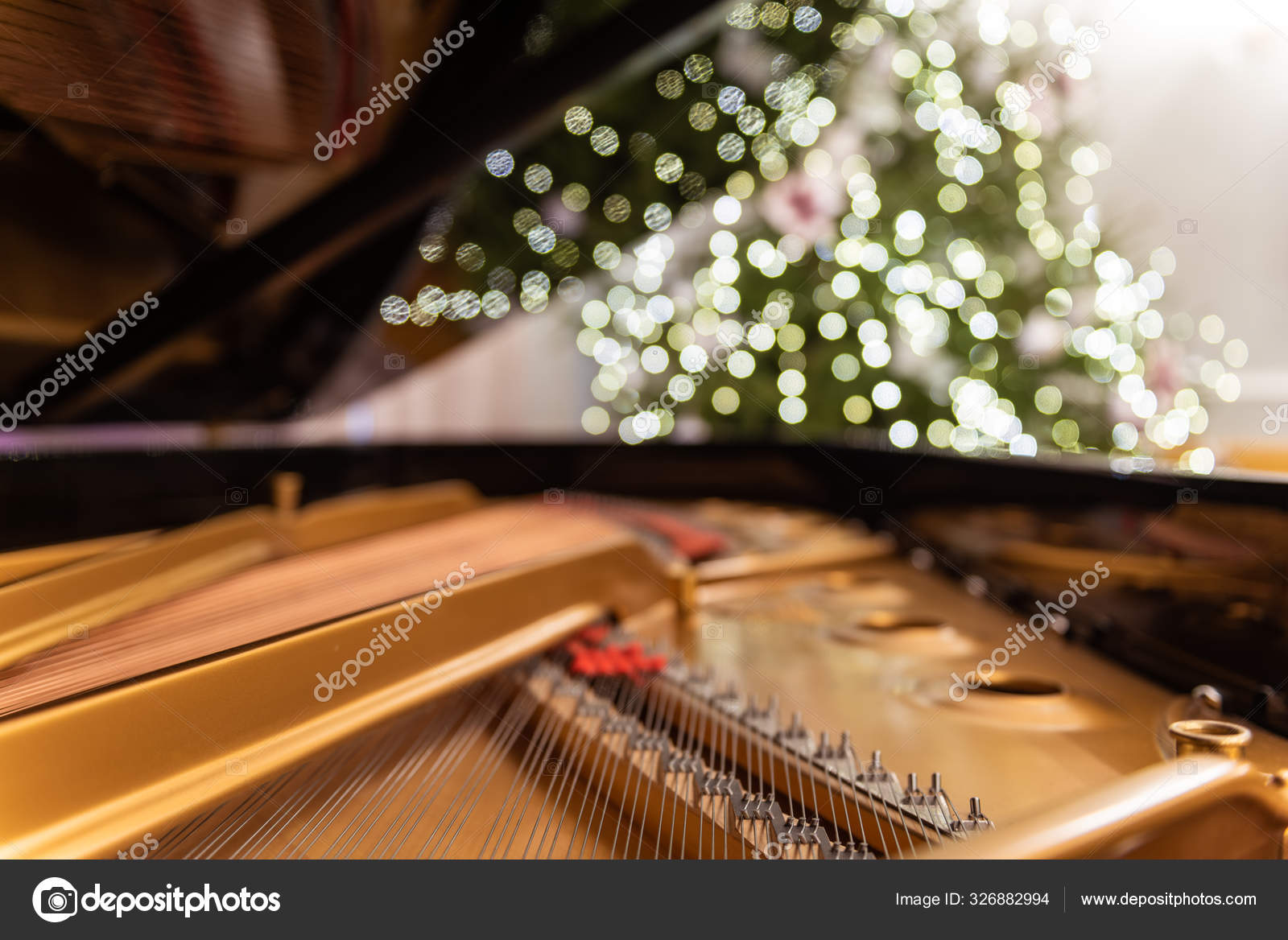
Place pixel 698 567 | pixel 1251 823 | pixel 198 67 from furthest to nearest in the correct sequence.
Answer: pixel 698 567
pixel 198 67
pixel 1251 823

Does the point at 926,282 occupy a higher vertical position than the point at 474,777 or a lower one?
higher

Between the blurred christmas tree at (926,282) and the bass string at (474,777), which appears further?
the blurred christmas tree at (926,282)

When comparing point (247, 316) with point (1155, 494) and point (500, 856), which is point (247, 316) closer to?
A: point (500, 856)

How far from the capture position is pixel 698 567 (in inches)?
75.4

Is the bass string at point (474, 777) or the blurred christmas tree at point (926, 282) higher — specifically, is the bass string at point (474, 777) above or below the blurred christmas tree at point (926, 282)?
below

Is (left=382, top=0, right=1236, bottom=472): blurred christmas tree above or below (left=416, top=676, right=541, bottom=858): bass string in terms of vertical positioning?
above

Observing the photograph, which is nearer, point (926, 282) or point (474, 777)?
point (474, 777)

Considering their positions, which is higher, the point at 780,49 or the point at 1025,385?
the point at 1025,385

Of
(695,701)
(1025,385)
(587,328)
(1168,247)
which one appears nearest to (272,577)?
(695,701)

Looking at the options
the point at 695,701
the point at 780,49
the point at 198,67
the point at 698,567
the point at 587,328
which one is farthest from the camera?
the point at 587,328

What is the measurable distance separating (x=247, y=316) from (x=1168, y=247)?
466 cm

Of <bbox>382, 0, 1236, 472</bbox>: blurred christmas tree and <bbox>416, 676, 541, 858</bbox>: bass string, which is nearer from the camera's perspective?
<bbox>416, 676, 541, 858</bbox>: bass string

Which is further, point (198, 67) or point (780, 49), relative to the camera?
point (780, 49)

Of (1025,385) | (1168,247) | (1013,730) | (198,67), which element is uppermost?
(1168,247)
